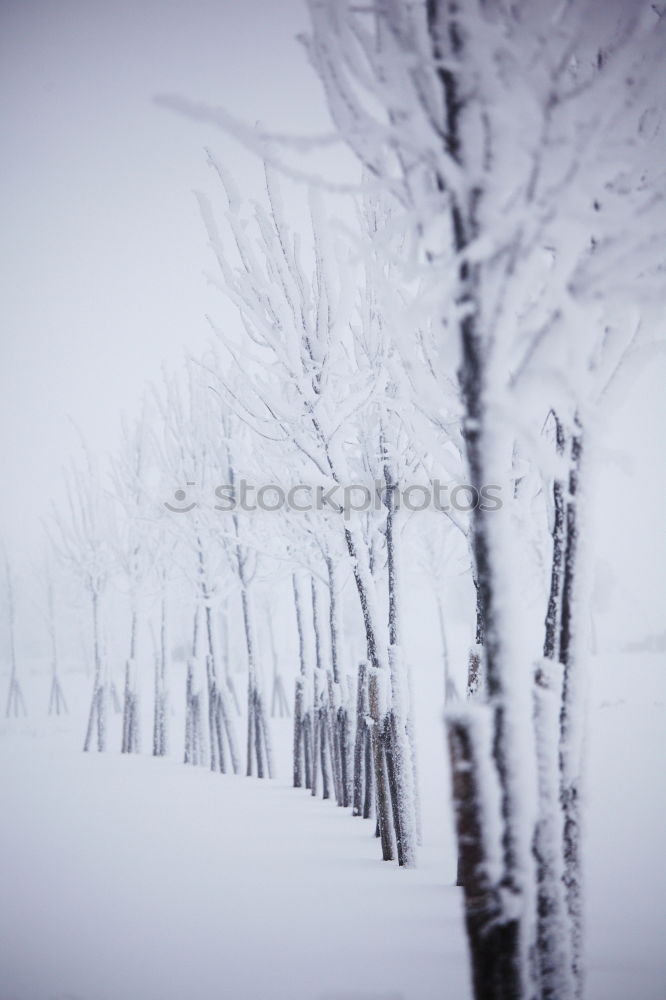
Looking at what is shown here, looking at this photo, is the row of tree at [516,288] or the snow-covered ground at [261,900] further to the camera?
the snow-covered ground at [261,900]

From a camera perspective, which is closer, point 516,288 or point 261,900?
point 516,288

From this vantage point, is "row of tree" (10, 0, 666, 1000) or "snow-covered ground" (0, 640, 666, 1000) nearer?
"row of tree" (10, 0, 666, 1000)

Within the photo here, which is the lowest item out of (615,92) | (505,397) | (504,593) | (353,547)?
(504,593)

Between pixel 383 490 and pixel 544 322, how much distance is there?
276 cm

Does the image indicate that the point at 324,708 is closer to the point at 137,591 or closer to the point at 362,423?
the point at 362,423

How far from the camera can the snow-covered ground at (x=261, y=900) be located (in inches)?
86.5

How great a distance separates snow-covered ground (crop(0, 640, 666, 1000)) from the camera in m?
2.20

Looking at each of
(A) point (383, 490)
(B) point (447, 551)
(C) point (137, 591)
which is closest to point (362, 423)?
(A) point (383, 490)

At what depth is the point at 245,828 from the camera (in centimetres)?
443

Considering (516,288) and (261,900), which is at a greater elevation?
(516,288)

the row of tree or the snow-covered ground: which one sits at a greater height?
the row of tree

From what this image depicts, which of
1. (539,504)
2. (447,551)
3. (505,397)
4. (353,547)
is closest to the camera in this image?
(505,397)

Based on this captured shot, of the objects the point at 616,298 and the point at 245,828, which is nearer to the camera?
the point at 616,298

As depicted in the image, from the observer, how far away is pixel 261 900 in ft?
9.64
